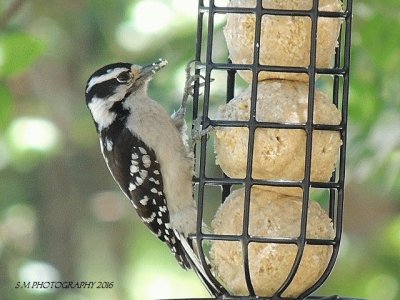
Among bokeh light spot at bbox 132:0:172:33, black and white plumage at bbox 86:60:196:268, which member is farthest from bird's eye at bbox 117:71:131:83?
bokeh light spot at bbox 132:0:172:33

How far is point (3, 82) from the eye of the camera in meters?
6.76

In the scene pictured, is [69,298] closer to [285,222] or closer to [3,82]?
[3,82]

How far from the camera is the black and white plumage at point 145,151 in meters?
5.98

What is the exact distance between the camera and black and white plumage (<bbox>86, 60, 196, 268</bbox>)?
19.6 feet

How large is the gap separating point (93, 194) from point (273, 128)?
6160 mm

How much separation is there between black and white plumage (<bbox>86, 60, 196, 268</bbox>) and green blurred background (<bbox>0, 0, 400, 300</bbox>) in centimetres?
97

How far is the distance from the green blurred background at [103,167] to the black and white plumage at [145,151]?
97 cm

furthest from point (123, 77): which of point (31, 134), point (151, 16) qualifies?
point (31, 134)

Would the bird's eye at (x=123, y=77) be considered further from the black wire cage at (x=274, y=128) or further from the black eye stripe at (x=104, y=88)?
the black wire cage at (x=274, y=128)

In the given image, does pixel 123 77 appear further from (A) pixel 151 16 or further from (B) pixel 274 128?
(A) pixel 151 16

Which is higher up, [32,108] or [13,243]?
[32,108]

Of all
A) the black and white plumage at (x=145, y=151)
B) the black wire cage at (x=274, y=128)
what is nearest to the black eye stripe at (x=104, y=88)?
the black and white plumage at (x=145, y=151)

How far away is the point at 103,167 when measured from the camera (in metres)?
10.9

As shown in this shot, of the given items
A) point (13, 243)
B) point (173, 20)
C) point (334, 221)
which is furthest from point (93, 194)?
point (334, 221)
